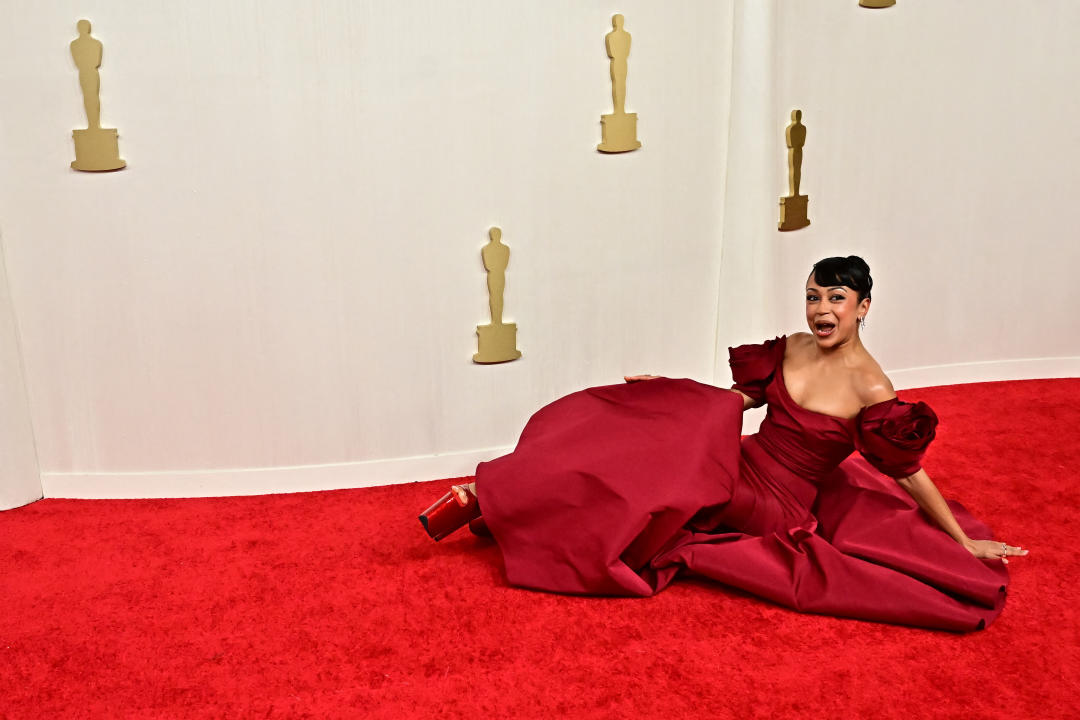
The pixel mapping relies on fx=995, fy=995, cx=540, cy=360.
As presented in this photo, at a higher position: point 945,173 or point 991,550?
point 945,173

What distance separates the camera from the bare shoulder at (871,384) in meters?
2.60

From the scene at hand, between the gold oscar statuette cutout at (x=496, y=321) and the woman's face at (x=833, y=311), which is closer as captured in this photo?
the woman's face at (x=833, y=311)

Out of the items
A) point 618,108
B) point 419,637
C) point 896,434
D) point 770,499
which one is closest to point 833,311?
point 896,434

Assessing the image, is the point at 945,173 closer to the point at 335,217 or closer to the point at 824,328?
the point at 824,328

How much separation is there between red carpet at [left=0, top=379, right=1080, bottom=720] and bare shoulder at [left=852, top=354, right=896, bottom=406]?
575mm

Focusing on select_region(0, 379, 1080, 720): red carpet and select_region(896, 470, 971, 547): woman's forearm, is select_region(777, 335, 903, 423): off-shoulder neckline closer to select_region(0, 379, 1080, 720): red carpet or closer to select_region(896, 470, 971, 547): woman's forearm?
select_region(896, 470, 971, 547): woman's forearm

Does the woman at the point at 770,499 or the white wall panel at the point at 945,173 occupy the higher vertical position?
the white wall panel at the point at 945,173

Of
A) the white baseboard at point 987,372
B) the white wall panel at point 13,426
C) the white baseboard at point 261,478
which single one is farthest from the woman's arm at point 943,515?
the white wall panel at point 13,426

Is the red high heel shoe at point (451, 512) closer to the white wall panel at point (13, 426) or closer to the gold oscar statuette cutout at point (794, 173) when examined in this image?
the white wall panel at point (13, 426)

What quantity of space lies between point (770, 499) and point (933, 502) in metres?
0.42

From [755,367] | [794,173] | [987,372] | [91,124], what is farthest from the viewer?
[987,372]

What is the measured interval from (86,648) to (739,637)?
1.59 m

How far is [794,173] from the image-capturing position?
367 cm

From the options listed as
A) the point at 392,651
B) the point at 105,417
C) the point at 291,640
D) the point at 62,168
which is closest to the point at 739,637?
the point at 392,651
